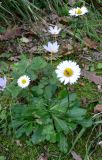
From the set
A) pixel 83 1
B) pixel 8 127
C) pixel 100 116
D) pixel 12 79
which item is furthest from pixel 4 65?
pixel 83 1

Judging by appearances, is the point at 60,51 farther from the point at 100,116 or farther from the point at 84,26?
the point at 100,116

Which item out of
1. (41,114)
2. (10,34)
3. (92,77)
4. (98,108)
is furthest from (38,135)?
(10,34)

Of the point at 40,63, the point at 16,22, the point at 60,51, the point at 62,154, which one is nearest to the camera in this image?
the point at 62,154

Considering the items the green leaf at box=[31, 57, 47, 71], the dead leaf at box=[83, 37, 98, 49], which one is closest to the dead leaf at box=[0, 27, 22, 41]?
the dead leaf at box=[83, 37, 98, 49]

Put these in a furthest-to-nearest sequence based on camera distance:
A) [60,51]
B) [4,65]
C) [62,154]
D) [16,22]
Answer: [16,22] < [60,51] < [4,65] < [62,154]

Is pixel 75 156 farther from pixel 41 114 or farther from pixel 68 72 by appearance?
pixel 68 72

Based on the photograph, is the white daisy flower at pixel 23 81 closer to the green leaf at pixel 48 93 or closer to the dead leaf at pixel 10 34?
the green leaf at pixel 48 93
